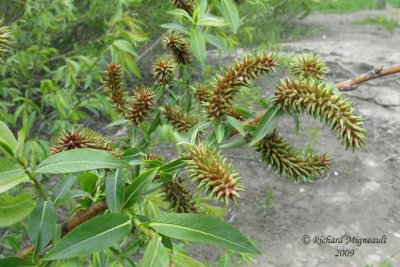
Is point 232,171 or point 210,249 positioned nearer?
point 232,171

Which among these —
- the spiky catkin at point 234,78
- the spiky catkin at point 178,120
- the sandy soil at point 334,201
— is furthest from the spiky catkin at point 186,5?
the sandy soil at point 334,201

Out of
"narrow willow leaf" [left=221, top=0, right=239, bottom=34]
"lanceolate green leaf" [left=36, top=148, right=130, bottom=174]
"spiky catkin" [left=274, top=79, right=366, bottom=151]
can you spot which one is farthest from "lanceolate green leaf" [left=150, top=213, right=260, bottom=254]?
"narrow willow leaf" [left=221, top=0, right=239, bottom=34]

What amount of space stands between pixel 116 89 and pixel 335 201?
3770 mm

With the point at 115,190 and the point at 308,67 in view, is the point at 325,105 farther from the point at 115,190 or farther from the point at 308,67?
the point at 115,190

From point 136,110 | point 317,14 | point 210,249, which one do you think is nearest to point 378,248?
point 210,249

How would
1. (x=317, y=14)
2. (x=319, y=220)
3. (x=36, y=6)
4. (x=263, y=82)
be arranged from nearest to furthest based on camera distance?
1. (x=36, y=6)
2. (x=319, y=220)
3. (x=263, y=82)
4. (x=317, y=14)

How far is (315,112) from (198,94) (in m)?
0.43

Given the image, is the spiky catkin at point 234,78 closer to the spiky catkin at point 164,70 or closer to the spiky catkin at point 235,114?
the spiky catkin at point 235,114

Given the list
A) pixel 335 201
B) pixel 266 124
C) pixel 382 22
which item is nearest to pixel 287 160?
pixel 266 124

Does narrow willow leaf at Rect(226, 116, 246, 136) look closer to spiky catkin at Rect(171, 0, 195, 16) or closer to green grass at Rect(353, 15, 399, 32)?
spiky catkin at Rect(171, 0, 195, 16)

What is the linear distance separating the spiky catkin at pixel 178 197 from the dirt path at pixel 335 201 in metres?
3.02

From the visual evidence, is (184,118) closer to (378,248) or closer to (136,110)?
(136,110)

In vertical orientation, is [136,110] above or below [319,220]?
above

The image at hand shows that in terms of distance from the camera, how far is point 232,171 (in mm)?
947
